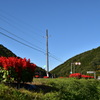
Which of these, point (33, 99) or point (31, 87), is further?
point (31, 87)

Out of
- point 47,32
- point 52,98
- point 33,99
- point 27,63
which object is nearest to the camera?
point 33,99

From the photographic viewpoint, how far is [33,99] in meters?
8.27

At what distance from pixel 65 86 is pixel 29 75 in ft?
13.3

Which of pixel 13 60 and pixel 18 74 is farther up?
pixel 13 60

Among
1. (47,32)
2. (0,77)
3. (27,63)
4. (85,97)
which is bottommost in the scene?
(85,97)

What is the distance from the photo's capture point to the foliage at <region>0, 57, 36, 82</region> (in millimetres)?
9812

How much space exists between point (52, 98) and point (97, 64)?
3246 inches

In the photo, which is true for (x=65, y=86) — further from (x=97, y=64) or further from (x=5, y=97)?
(x=97, y=64)

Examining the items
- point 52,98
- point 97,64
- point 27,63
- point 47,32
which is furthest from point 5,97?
point 97,64

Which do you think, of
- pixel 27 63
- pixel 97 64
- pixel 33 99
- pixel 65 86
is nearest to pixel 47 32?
pixel 65 86

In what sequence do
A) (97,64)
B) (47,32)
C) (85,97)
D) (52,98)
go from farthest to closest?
(97,64)
(47,32)
(85,97)
(52,98)

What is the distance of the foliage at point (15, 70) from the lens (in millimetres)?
9812

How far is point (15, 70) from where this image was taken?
9.94m

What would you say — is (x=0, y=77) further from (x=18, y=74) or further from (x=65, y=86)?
(x=65, y=86)
